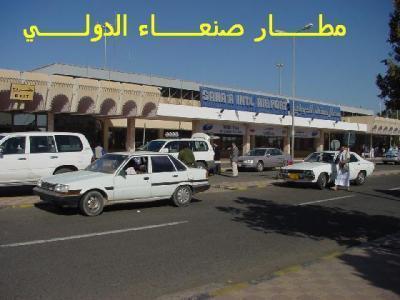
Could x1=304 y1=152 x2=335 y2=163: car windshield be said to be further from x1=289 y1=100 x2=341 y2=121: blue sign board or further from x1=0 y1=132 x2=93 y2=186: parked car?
x1=289 y1=100 x2=341 y2=121: blue sign board

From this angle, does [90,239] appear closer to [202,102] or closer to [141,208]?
[141,208]

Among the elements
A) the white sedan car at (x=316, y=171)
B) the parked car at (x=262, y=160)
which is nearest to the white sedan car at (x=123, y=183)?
the white sedan car at (x=316, y=171)

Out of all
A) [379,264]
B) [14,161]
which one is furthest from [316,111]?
[379,264]

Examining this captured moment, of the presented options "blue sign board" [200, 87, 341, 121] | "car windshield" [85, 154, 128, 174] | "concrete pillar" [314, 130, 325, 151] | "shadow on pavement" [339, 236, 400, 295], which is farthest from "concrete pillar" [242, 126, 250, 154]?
"shadow on pavement" [339, 236, 400, 295]

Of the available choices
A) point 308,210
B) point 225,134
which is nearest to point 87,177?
point 308,210

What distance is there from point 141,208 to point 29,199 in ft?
10.1

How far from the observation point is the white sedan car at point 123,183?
1055 centimetres

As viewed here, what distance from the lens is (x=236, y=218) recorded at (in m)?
11.0

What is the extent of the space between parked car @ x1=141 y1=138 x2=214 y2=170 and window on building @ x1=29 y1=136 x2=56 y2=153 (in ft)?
25.4

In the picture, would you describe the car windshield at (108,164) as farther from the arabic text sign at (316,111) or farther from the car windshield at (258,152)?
the arabic text sign at (316,111)

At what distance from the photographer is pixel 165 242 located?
834 centimetres

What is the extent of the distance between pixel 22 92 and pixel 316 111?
31115mm

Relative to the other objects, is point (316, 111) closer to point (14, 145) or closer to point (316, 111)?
point (316, 111)

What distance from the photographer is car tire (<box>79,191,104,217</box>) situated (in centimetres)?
1059
